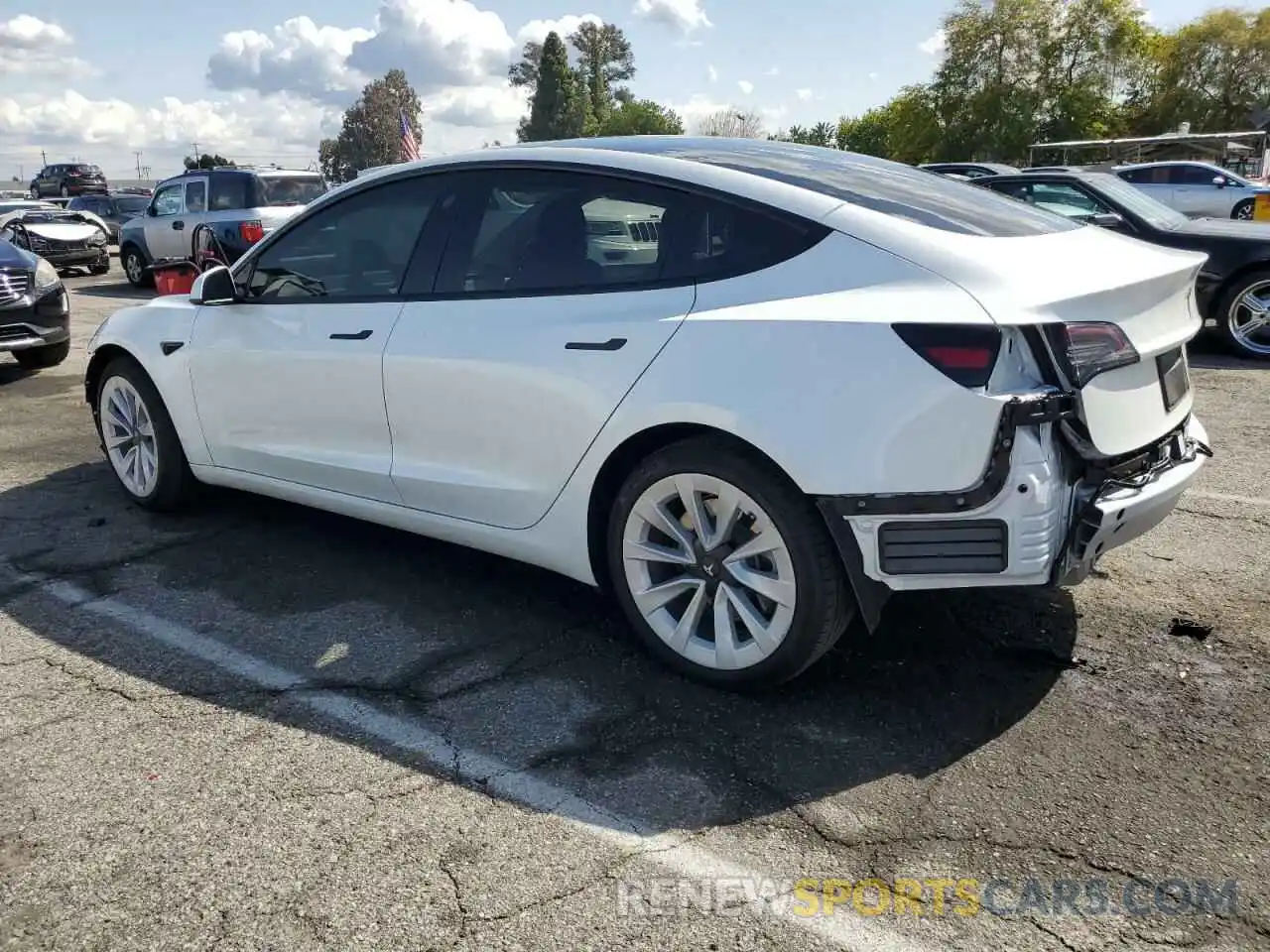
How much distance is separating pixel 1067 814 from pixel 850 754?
0.57 metres

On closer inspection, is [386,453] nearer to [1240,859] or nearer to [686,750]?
[686,750]

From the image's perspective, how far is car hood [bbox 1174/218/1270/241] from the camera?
28.1 feet

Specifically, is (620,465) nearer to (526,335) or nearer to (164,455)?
(526,335)

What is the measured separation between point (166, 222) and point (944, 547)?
56.0 ft

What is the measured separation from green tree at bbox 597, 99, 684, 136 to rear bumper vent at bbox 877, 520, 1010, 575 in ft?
297

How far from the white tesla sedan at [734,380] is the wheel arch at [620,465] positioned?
11 millimetres

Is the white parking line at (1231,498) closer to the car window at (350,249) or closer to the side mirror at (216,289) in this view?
the car window at (350,249)

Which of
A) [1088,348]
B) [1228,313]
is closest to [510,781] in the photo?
[1088,348]

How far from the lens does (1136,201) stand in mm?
9375

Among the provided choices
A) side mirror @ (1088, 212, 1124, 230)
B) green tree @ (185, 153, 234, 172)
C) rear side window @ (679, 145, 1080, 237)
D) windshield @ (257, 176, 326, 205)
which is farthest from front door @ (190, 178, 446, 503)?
green tree @ (185, 153, 234, 172)

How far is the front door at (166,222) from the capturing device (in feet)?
54.9

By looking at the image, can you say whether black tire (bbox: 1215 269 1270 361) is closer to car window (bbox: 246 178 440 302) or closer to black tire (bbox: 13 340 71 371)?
car window (bbox: 246 178 440 302)

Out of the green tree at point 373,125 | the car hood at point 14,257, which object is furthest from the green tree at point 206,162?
Answer: the car hood at point 14,257

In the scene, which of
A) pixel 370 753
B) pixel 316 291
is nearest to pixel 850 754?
pixel 370 753
